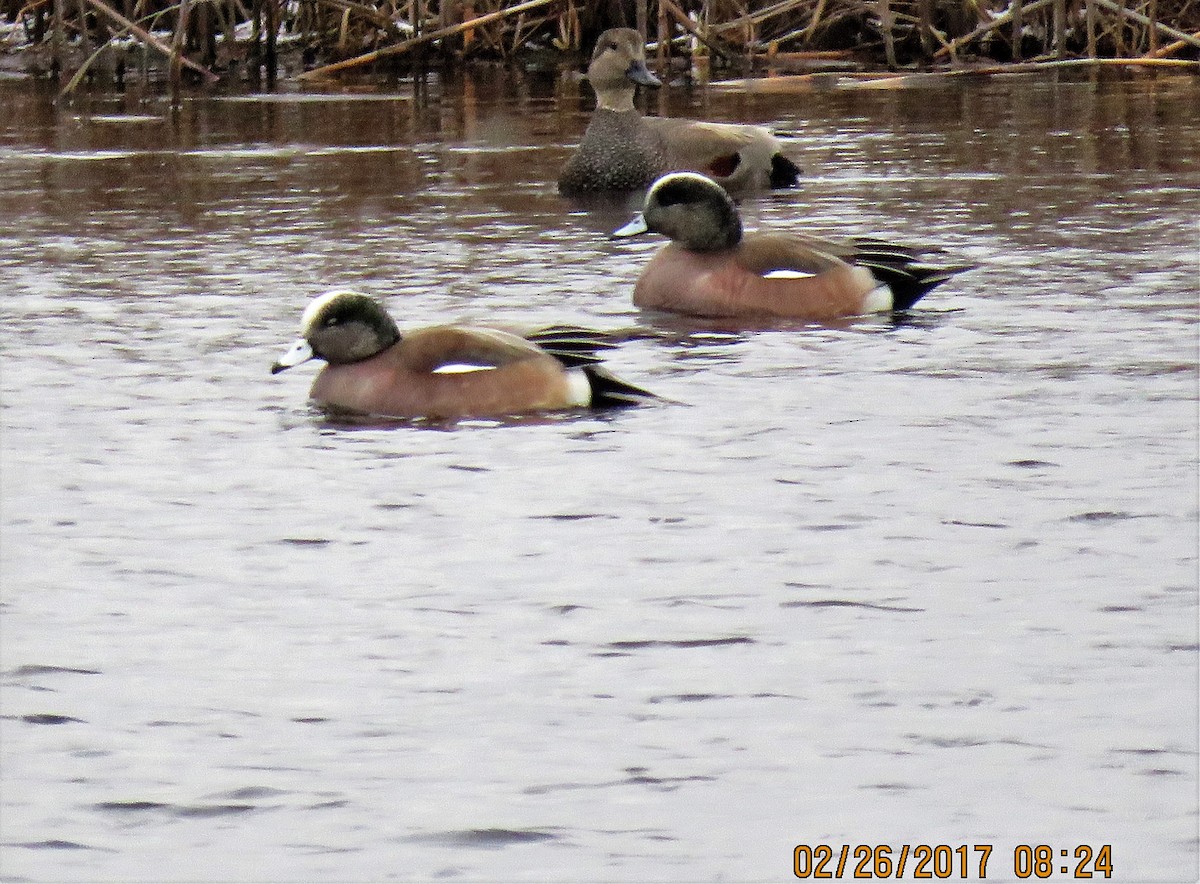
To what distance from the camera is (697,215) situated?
10.2 m

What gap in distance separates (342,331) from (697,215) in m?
2.44

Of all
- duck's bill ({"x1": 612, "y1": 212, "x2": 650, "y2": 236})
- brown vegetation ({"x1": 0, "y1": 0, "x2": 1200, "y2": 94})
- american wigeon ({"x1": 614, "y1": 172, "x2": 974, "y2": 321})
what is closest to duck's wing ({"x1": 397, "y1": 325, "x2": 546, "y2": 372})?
american wigeon ({"x1": 614, "y1": 172, "x2": 974, "y2": 321})

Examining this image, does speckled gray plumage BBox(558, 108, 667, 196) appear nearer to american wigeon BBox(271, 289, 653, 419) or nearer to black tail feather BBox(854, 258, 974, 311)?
black tail feather BBox(854, 258, 974, 311)

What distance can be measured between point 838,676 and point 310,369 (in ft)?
13.8

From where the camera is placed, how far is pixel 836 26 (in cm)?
2447

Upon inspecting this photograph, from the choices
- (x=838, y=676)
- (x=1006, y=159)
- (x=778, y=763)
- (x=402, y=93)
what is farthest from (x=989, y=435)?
(x=402, y=93)

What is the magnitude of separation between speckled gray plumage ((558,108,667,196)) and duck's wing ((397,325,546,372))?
6.68 m

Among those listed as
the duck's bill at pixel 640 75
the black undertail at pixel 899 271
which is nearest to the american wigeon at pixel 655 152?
the duck's bill at pixel 640 75

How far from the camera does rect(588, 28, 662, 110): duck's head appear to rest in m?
15.3

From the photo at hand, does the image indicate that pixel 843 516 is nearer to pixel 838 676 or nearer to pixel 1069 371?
pixel 838 676

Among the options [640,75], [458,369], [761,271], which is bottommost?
[458,369]

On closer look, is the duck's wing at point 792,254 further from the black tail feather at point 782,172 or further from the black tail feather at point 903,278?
the black tail feather at point 782,172

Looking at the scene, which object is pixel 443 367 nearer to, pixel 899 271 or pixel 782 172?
pixel 899 271
